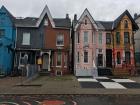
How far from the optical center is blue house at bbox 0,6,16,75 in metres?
35.4

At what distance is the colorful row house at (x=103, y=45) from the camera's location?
3878cm

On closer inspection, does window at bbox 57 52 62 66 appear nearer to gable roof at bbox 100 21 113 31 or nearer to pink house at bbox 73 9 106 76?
pink house at bbox 73 9 106 76

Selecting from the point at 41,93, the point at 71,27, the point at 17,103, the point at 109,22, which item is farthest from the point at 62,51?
the point at 17,103

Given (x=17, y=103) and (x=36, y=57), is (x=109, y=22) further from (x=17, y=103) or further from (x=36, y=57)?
(x=17, y=103)

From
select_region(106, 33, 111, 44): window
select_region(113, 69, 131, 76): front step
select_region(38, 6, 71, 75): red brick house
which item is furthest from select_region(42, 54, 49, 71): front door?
select_region(113, 69, 131, 76): front step

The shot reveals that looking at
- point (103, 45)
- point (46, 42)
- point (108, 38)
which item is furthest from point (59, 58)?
point (108, 38)

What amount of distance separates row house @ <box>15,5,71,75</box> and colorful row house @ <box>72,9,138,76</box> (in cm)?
163

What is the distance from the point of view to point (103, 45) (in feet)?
132

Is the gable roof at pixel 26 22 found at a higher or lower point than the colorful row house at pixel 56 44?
higher

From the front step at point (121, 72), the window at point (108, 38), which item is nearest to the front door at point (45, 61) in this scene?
the window at point (108, 38)

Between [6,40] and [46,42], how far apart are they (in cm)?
588

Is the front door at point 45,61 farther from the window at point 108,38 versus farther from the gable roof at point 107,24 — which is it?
the gable roof at point 107,24

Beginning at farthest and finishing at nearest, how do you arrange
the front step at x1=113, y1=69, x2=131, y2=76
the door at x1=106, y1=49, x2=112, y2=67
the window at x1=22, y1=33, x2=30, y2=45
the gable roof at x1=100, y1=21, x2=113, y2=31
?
1. the gable roof at x1=100, y1=21, x2=113, y2=31
2. the door at x1=106, y1=49, x2=112, y2=67
3. the window at x1=22, y1=33, x2=30, y2=45
4. the front step at x1=113, y1=69, x2=131, y2=76

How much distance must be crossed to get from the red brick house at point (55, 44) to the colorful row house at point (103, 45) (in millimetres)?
1290
